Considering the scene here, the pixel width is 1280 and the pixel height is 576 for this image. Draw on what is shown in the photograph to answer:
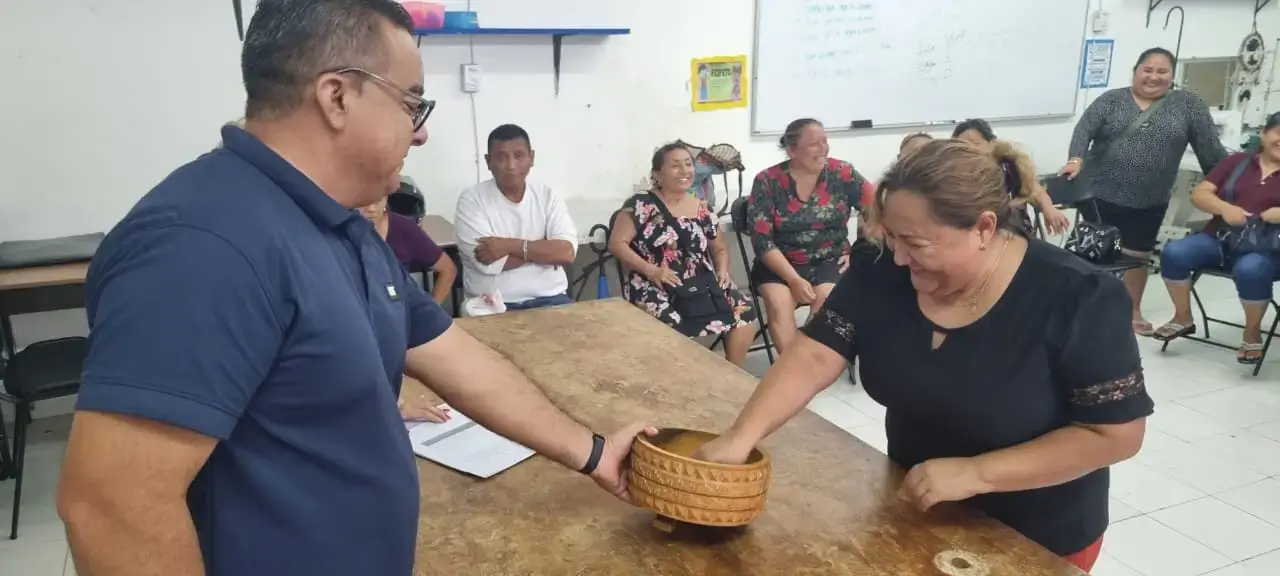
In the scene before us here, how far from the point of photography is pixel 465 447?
169 centimetres

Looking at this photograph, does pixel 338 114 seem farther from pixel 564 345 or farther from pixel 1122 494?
pixel 1122 494

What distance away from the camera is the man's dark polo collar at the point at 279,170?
968 millimetres

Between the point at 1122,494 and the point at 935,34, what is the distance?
2.96 meters

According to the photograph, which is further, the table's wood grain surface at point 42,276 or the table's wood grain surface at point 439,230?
the table's wood grain surface at point 439,230

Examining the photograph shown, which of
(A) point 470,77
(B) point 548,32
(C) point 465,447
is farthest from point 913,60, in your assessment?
(C) point 465,447

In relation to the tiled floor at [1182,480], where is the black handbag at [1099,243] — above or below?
above

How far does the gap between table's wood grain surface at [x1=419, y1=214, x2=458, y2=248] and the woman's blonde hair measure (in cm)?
237

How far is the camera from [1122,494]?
3.09 m

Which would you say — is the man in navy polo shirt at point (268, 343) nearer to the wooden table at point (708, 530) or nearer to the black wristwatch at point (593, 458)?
the wooden table at point (708, 530)

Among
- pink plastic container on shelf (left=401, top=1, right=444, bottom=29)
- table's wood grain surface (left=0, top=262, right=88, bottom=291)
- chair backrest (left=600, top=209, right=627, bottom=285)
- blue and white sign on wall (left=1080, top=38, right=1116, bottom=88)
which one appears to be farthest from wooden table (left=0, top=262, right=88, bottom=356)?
blue and white sign on wall (left=1080, top=38, right=1116, bottom=88)

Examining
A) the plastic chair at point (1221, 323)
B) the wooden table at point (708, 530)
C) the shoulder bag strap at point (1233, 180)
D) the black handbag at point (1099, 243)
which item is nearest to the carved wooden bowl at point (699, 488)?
the wooden table at point (708, 530)

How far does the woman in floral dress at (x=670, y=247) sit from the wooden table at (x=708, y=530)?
6.04 ft

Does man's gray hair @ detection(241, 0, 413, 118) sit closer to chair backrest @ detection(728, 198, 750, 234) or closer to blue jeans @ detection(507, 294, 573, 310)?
blue jeans @ detection(507, 294, 573, 310)

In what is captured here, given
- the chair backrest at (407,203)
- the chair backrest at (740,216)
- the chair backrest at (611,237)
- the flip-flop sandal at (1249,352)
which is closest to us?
the chair backrest at (407,203)
